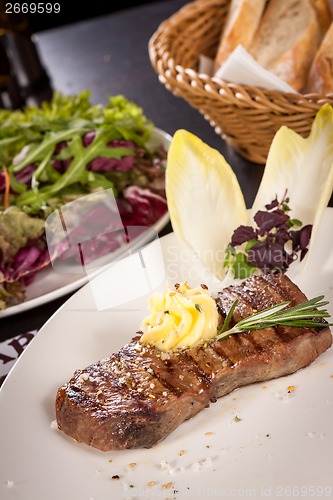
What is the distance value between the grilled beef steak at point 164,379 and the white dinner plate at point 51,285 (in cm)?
55

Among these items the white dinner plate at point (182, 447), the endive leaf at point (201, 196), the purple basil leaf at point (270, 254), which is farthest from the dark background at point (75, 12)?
the white dinner plate at point (182, 447)

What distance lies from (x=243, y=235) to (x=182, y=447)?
82 cm

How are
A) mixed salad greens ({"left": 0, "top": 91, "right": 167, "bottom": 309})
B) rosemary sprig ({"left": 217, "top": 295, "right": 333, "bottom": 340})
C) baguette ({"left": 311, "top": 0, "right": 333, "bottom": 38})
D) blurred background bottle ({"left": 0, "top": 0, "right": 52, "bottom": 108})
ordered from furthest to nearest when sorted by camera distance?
1. blurred background bottle ({"left": 0, "top": 0, "right": 52, "bottom": 108})
2. baguette ({"left": 311, "top": 0, "right": 333, "bottom": 38})
3. mixed salad greens ({"left": 0, "top": 91, "right": 167, "bottom": 309})
4. rosemary sprig ({"left": 217, "top": 295, "right": 333, "bottom": 340})

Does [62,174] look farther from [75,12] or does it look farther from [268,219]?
[75,12]

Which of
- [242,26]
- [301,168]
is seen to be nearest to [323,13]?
[242,26]

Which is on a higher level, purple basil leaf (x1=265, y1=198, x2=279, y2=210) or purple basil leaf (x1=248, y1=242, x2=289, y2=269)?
purple basil leaf (x1=265, y1=198, x2=279, y2=210)

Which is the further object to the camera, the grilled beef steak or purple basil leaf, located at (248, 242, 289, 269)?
purple basil leaf, located at (248, 242, 289, 269)

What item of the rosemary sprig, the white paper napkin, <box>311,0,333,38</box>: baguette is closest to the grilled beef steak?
the rosemary sprig

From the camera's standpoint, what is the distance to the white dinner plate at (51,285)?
2412 mm

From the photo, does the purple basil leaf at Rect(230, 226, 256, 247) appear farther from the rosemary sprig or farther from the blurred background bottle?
the blurred background bottle

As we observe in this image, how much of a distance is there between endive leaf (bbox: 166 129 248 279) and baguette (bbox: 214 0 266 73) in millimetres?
857

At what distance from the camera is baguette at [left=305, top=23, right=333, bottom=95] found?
2840 millimetres

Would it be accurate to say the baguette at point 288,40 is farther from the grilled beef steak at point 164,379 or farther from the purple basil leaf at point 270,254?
the grilled beef steak at point 164,379

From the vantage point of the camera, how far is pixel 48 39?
5.15 meters
